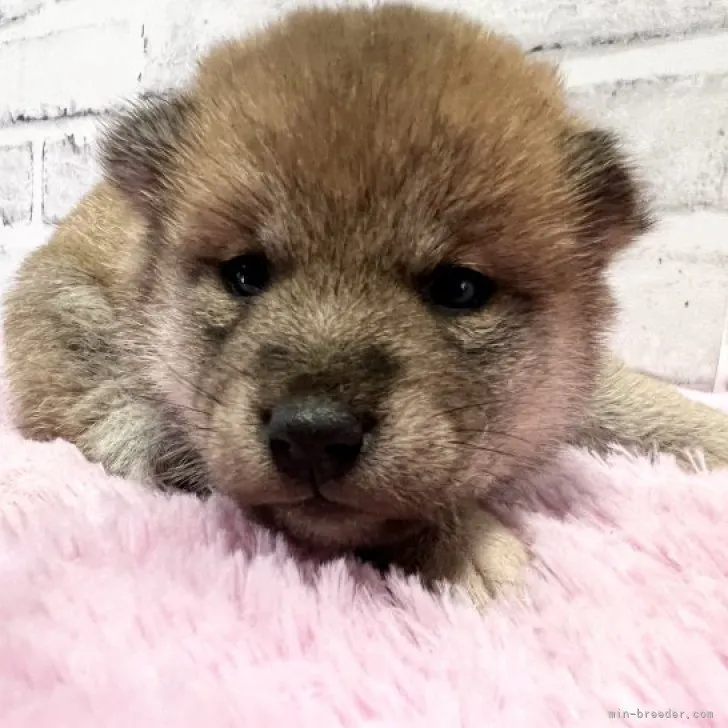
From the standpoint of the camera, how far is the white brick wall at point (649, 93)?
1.64 metres

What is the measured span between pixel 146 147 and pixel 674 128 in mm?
1083

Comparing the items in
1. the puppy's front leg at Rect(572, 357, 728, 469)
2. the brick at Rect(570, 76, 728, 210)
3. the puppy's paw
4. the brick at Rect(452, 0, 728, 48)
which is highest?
the brick at Rect(452, 0, 728, 48)

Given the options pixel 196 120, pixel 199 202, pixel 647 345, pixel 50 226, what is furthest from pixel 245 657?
pixel 50 226

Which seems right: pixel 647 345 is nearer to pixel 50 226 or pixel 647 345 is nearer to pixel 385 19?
pixel 385 19

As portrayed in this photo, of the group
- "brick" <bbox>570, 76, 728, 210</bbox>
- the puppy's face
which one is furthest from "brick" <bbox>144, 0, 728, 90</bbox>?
the puppy's face

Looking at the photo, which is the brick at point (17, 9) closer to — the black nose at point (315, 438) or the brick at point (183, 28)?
the brick at point (183, 28)

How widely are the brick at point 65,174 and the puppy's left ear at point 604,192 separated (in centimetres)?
143

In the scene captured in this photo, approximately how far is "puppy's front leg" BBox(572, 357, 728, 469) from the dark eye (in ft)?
1.81

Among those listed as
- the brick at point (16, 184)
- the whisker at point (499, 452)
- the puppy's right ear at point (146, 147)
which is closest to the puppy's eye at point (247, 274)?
the puppy's right ear at point (146, 147)

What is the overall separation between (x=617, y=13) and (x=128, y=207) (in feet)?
3.48

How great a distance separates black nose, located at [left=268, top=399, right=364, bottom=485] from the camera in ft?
2.45

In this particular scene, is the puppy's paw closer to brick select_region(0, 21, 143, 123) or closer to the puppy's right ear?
the puppy's right ear

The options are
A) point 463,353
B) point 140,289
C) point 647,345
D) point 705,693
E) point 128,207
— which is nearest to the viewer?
point 705,693

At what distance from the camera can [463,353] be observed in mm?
930
